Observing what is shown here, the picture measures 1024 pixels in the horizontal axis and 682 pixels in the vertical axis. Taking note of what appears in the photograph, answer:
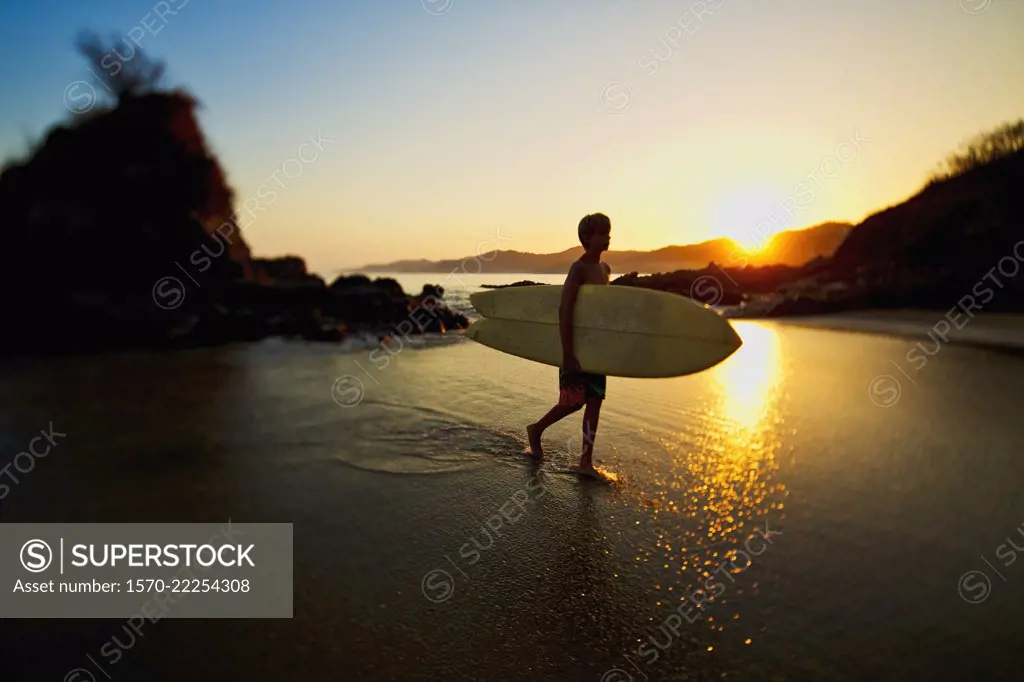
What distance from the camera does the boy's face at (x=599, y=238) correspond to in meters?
4.03

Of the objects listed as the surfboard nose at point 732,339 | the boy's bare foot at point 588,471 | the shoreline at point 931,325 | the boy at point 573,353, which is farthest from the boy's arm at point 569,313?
the shoreline at point 931,325

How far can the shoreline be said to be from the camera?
9.69 meters

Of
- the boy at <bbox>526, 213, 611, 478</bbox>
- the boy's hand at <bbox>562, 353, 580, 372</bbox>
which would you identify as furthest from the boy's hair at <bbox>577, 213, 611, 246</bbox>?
the boy's hand at <bbox>562, 353, 580, 372</bbox>

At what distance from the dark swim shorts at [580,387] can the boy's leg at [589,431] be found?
5 centimetres

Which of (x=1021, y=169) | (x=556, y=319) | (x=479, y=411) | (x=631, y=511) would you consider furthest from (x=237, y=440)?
(x=1021, y=169)

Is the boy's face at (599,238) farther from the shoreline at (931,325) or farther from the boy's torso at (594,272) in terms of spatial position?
the shoreline at (931,325)

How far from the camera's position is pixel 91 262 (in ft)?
42.6

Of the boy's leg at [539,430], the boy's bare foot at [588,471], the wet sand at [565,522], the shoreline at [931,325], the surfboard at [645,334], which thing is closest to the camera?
the wet sand at [565,522]

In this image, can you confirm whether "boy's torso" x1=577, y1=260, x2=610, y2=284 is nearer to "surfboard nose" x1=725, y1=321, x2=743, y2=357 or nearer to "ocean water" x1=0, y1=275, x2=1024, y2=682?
"surfboard nose" x1=725, y1=321, x2=743, y2=357

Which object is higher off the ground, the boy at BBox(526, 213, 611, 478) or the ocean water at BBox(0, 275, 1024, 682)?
the boy at BBox(526, 213, 611, 478)

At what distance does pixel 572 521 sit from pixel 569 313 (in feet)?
5.50

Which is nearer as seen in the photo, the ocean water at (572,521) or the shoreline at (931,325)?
the ocean water at (572,521)

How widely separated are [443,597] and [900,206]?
957 inches

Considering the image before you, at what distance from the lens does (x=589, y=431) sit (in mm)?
3939
